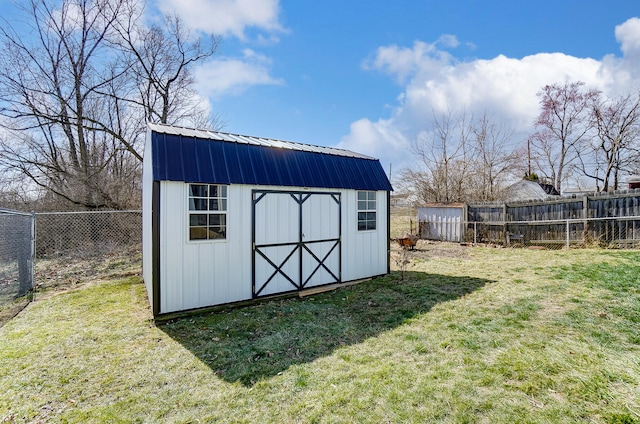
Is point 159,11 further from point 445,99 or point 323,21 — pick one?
point 445,99

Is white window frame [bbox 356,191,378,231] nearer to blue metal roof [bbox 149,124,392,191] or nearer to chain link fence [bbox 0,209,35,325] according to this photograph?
blue metal roof [bbox 149,124,392,191]

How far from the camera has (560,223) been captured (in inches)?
406

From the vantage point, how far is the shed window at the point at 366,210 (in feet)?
23.9

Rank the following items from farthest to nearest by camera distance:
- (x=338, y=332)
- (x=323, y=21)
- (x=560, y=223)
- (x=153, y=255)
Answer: (x=560, y=223), (x=323, y=21), (x=153, y=255), (x=338, y=332)

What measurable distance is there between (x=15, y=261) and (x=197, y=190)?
453 centimetres

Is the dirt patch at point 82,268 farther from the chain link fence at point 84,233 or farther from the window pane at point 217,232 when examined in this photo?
the window pane at point 217,232

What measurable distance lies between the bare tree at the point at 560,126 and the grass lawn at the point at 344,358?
19197 millimetres

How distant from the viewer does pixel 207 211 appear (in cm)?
516

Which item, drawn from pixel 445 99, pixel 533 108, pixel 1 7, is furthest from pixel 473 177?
pixel 1 7

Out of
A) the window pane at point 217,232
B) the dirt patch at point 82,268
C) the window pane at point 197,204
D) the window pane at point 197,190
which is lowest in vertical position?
the dirt patch at point 82,268

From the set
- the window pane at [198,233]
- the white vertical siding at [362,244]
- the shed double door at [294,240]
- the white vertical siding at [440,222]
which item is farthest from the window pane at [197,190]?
the white vertical siding at [440,222]

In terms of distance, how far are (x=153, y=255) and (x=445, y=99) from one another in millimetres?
17588

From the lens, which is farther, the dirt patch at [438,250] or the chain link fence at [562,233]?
the dirt patch at [438,250]

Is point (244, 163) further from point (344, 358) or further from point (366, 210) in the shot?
point (344, 358)
